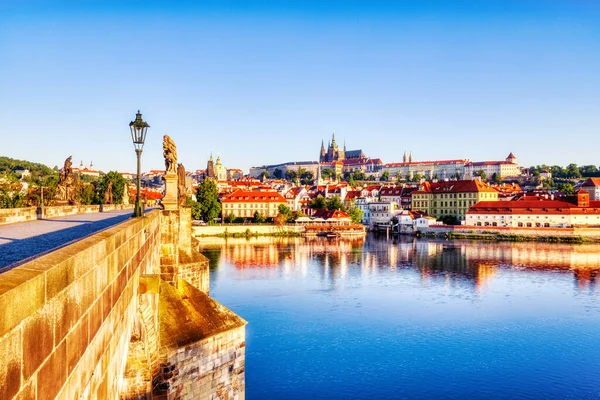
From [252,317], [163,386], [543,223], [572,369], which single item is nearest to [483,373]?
[572,369]

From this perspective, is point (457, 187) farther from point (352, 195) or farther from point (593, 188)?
point (593, 188)

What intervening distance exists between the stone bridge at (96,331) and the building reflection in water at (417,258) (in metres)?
33.3

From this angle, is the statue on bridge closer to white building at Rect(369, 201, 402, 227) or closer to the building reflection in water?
the building reflection in water

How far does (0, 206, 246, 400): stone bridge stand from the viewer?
252 centimetres

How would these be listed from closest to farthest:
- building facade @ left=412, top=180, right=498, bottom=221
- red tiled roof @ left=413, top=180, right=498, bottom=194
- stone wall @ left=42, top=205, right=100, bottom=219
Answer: stone wall @ left=42, top=205, right=100, bottom=219 < building facade @ left=412, top=180, right=498, bottom=221 < red tiled roof @ left=413, top=180, right=498, bottom=194

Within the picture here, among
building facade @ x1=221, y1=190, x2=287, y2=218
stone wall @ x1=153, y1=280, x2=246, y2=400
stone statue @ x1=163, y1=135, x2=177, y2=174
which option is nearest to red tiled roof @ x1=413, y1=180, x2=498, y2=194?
building facade @ x1=221, y1=190, x2=287, y2=218

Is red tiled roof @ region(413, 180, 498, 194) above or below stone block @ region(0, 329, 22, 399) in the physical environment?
above

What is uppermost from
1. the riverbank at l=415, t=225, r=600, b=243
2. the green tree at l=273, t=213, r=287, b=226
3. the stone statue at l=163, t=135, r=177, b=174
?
the stone statue at l=163, t=135, r=177, b=174

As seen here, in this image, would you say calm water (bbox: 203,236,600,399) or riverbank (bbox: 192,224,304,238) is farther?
riverbank (bbox: 192,224,304,238)

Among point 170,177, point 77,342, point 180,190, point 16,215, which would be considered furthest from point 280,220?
point 77,342

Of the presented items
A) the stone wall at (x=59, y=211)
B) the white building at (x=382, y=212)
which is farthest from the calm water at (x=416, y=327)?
the white building at (x=382, y=212)

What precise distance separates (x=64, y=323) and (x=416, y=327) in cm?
2823

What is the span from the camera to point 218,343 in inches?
566

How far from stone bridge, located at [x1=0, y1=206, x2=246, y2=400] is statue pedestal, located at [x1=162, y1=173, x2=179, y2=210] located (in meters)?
3.62
